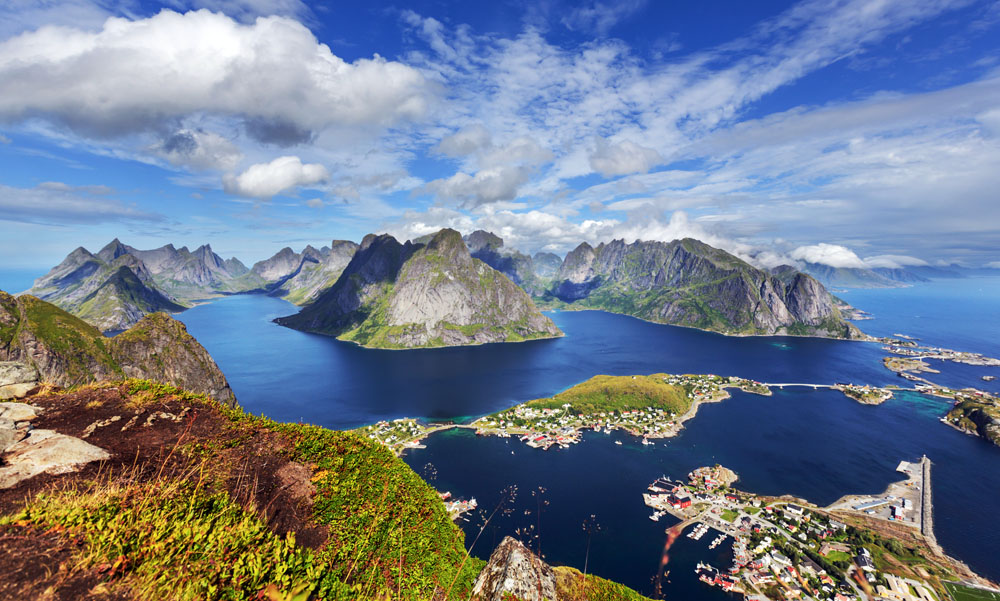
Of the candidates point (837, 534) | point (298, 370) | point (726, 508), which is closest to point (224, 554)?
point (726, 508)

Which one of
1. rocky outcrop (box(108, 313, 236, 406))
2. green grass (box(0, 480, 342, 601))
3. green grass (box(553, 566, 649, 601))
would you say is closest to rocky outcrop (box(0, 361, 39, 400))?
green grass (box(0, 480, 342, 601))

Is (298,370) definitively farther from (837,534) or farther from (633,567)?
(837,534)

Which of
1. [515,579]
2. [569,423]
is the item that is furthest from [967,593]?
[515,579]

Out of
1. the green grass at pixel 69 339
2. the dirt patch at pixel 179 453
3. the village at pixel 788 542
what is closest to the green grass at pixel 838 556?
the village at pixel 788 542

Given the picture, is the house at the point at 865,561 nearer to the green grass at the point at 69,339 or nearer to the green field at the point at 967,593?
the green field at the point at 967,593

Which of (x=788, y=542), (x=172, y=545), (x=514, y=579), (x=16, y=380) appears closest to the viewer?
(x=172, y=545)

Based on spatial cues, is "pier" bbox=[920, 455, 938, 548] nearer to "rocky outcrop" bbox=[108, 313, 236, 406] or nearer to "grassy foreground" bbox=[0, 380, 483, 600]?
"grassy foreground" bbox=[0, 380, 483, 600]

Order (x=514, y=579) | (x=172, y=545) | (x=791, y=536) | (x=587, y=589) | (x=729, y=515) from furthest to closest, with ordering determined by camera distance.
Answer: (x=729, y=515), (x=791, y=536), (x=587, y=589), (x=514, y=579), (x=172, y=545)

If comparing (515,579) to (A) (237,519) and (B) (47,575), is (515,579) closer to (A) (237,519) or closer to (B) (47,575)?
(A) (237,519)
